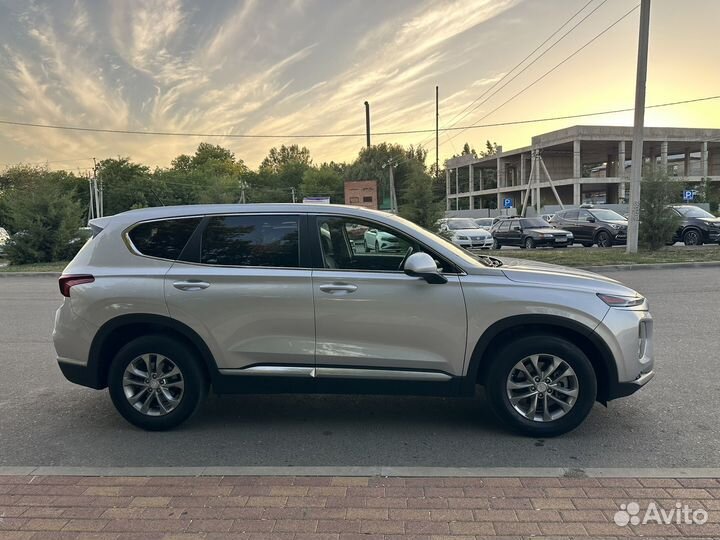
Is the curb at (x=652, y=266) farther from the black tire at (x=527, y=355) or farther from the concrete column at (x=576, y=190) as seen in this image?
the concrete column at (x=576, y=190)

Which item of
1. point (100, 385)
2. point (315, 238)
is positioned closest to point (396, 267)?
point (315, 238)

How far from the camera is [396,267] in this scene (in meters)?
4.21

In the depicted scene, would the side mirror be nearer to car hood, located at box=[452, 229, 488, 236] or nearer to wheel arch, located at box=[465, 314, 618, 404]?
wheel arch, located at box=[465, 314, 618, 404]

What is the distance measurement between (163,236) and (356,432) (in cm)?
222

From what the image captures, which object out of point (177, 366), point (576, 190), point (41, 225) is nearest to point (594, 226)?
point (177, 366)

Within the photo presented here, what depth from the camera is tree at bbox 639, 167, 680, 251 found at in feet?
58.0

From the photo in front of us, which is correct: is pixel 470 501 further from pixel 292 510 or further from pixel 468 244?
pixel 468 244

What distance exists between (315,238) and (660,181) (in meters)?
17.2

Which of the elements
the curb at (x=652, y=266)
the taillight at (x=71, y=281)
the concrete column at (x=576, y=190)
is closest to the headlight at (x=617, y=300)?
the taillight at (x=71, y=281)

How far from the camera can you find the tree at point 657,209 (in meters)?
17.7

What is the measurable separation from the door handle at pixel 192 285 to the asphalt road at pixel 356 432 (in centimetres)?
115

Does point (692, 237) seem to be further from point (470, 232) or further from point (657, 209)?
point (470, 232)

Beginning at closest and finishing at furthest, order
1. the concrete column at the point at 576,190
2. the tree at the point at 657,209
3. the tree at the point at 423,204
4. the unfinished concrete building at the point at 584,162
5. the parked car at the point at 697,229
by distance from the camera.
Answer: the tree at the point at 657,209
the tree at the point at 423,204
the parked car at the point at 697,229
the unfinished concrete building at the point at 584,162
the concrete column at the point at 576,190

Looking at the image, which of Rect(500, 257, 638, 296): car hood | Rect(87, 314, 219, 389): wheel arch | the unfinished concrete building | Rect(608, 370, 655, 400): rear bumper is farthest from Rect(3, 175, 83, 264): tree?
the unfinished concrete building
